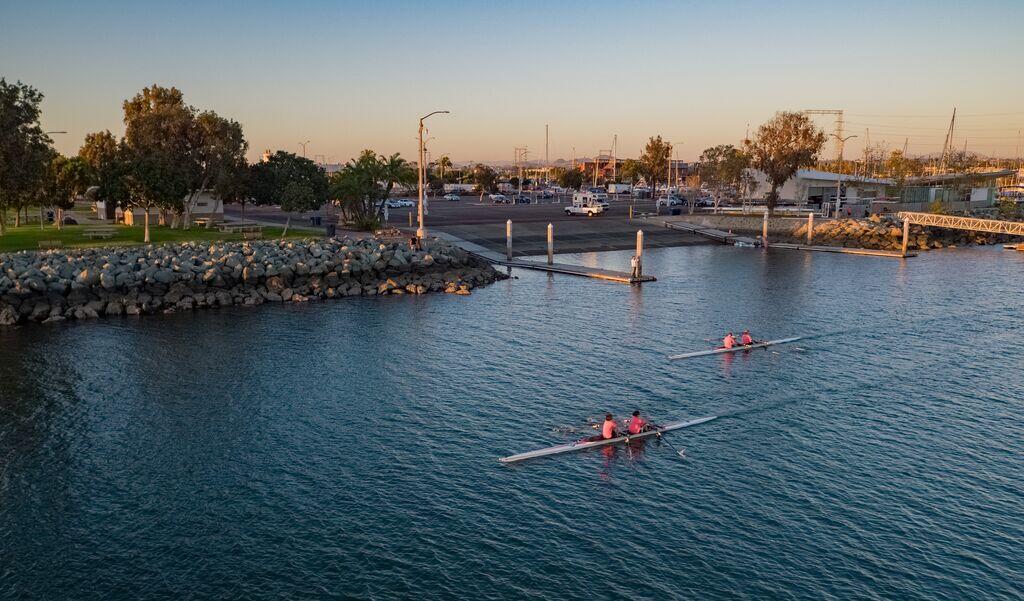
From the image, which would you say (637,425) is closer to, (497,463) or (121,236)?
(497,463)

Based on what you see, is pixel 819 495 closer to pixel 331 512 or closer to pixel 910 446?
pixel 910 446

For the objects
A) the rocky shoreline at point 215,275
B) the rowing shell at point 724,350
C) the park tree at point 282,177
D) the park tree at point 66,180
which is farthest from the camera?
the park tree at point 66,180

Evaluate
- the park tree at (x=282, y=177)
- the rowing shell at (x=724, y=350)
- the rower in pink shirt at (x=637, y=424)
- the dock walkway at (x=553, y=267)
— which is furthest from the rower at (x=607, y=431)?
the park tree at (x=282, y=177)

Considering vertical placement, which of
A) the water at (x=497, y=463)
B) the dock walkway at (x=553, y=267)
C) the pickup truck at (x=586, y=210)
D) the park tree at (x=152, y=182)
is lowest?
the water at (x=497, y=463)

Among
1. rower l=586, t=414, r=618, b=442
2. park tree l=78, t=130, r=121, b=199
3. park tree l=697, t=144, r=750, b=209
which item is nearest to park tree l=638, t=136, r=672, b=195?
park tree l=697, t=144, r=750, b=209

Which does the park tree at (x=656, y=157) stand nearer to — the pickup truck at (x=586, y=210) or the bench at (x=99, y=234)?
the pickup truck at (x=586, y=210)

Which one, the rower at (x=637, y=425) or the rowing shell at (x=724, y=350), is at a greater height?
the rowing shell at (x=724, y=350)

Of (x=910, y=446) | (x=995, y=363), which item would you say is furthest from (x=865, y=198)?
(x=910, y=446)

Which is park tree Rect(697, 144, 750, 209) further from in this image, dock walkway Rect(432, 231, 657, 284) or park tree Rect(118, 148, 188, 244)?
park tree Rect(118, 148, 188, 244)
